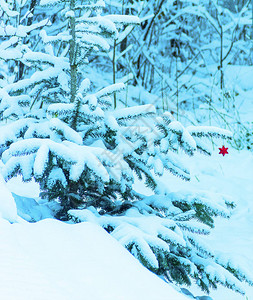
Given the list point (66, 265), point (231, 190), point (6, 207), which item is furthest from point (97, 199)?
point (231, 190)

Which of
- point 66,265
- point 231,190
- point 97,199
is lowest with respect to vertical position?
point 231,190

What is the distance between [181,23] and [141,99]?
1622mm

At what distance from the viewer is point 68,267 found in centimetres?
154

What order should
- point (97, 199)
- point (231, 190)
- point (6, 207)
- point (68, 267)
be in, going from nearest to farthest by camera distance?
point (68, 267) < point (6, 207) < point (97, 199) < point (231, 190)

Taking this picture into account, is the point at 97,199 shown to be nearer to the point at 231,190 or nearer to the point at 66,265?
the point at 66,265

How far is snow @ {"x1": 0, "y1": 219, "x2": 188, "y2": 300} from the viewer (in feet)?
4.40

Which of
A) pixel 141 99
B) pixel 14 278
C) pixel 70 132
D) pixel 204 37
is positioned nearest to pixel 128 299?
pixel 14 278

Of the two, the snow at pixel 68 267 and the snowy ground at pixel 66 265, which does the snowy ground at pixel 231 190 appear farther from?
the snow at pixel 68 267

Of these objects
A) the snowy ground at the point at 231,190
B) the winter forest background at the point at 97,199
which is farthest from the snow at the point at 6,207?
the snowy ground at the point at 231,190

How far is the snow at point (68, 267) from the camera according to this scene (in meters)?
1.34

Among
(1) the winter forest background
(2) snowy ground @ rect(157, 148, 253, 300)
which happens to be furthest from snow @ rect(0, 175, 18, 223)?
(2) snowy ground @ rect(157, 148, 253, 300)

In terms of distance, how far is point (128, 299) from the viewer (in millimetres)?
1419

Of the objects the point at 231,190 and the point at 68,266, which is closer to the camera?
the point at 68,266

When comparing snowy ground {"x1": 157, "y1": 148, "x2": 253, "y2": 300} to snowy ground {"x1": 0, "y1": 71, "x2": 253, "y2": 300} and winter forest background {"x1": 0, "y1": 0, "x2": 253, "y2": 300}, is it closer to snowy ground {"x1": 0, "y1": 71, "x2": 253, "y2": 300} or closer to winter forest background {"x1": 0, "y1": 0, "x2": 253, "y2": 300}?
winter forest background {"x1": 0, "y1": 0, "x2": 253, "y2": 300}
